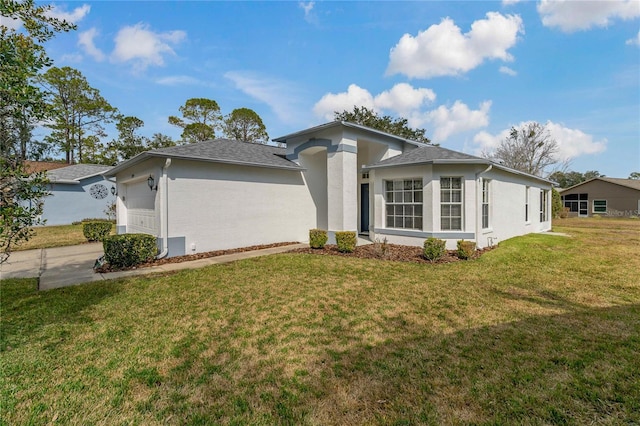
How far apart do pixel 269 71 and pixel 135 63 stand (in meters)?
5.72

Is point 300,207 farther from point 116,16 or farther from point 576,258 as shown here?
point 576,258

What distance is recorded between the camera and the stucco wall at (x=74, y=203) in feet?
68.2

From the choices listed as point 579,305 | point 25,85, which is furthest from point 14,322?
→ point 579,305

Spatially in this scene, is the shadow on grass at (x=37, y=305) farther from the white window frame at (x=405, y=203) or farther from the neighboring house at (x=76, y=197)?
the neighboring house at (x=76, y=197)

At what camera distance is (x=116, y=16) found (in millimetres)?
8297

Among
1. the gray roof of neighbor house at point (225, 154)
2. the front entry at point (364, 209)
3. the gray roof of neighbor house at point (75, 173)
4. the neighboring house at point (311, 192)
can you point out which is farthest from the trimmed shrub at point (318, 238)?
the gray roof of neighbor house at point (75, 173)

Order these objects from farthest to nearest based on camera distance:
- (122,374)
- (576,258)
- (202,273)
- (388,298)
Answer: (576,258) → (202,273) → (388,298) → (122,374)

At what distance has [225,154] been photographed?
34.5 feet

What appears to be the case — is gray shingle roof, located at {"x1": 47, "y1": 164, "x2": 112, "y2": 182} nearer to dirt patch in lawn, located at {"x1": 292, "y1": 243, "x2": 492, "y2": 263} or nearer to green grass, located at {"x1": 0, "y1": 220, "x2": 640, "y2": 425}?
green grass, located at {"x1": 0, "y1": 220, "x2": 640, "y2": 425}

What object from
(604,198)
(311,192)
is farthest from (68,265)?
(604,198)

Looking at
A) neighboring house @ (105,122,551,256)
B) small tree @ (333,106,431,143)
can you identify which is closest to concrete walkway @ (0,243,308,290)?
neighboring house @ (105,122,551,256)

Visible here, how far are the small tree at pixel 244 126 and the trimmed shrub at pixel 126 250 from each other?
29.4 metres

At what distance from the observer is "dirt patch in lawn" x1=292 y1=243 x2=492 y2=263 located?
886cm

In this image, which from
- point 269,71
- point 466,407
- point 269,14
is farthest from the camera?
point 269,71
